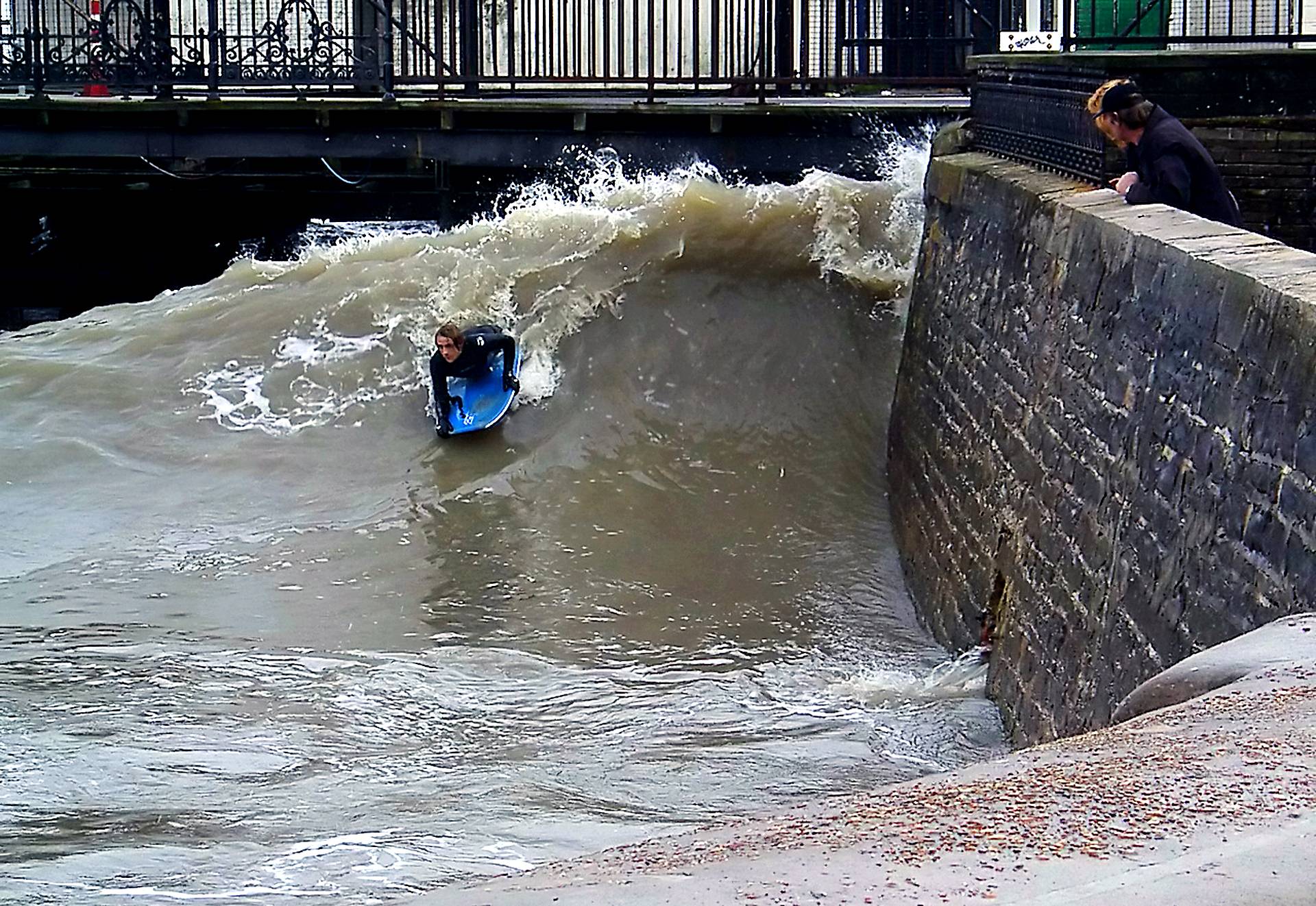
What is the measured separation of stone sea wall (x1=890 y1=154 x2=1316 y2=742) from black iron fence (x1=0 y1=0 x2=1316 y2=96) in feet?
23.4

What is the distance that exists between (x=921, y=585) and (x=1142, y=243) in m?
3.89

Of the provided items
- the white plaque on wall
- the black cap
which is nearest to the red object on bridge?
the white plaque on wall

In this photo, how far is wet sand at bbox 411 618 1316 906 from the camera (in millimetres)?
2311

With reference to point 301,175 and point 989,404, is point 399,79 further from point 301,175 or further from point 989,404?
point 989,404

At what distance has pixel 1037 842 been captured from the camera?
2.51m

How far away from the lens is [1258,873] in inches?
89.7

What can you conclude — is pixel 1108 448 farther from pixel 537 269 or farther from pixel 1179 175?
pixel 537 269

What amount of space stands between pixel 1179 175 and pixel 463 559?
202 inches

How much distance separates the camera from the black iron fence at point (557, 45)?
16.7m

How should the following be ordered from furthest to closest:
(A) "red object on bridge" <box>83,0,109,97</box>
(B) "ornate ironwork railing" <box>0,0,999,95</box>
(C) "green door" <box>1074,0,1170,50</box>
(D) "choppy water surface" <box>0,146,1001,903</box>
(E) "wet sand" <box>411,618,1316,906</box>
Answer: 1. (A) "red object on bridge" <box>83,0,109,97</box>
2. (B) "ornate ironwork railing" <box>0,0,999,95</box>
3. (C) "green door" <box>1074,0,1170,50</box>
4. (D) "choppy water surface" <box>0,146,1001,903</box>
5. (E) "wet sand" <box>411,618,1316,906</box>

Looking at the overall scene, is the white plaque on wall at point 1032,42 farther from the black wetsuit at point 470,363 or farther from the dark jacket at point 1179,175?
the dark jacket at point 1179,175

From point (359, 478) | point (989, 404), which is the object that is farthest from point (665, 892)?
point (359, 478)

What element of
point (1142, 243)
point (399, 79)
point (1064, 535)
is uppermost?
point (399, 79)

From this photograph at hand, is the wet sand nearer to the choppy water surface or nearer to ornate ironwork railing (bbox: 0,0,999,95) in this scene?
the choppy water surface
